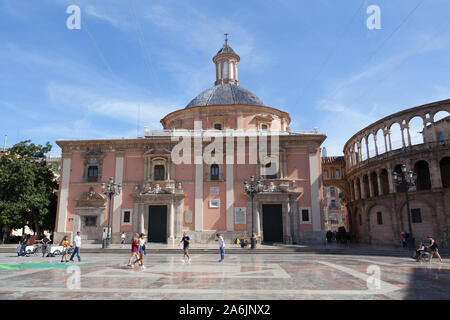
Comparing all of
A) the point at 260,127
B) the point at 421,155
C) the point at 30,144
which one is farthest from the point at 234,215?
the point at 30,144

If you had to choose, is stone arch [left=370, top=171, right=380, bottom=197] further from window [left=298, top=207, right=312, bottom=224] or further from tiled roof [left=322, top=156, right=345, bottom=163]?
window [left=298, top=207, right=312, bottom=224]

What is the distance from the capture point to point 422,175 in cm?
2638

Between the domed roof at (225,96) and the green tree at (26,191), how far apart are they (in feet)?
49.1

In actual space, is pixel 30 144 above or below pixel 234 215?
above

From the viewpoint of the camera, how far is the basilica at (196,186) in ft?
82.7

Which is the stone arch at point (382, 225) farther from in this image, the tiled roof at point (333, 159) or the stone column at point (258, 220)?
the stone column at point (258, 220)

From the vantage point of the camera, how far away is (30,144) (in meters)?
29.5

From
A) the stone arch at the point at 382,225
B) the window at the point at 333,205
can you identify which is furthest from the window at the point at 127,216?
the window at the point at 333,205

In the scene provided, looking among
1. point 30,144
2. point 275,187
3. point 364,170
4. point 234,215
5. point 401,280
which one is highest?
point 30,144

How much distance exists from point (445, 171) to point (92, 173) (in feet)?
93.2

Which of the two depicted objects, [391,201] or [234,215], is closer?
[234,215]
